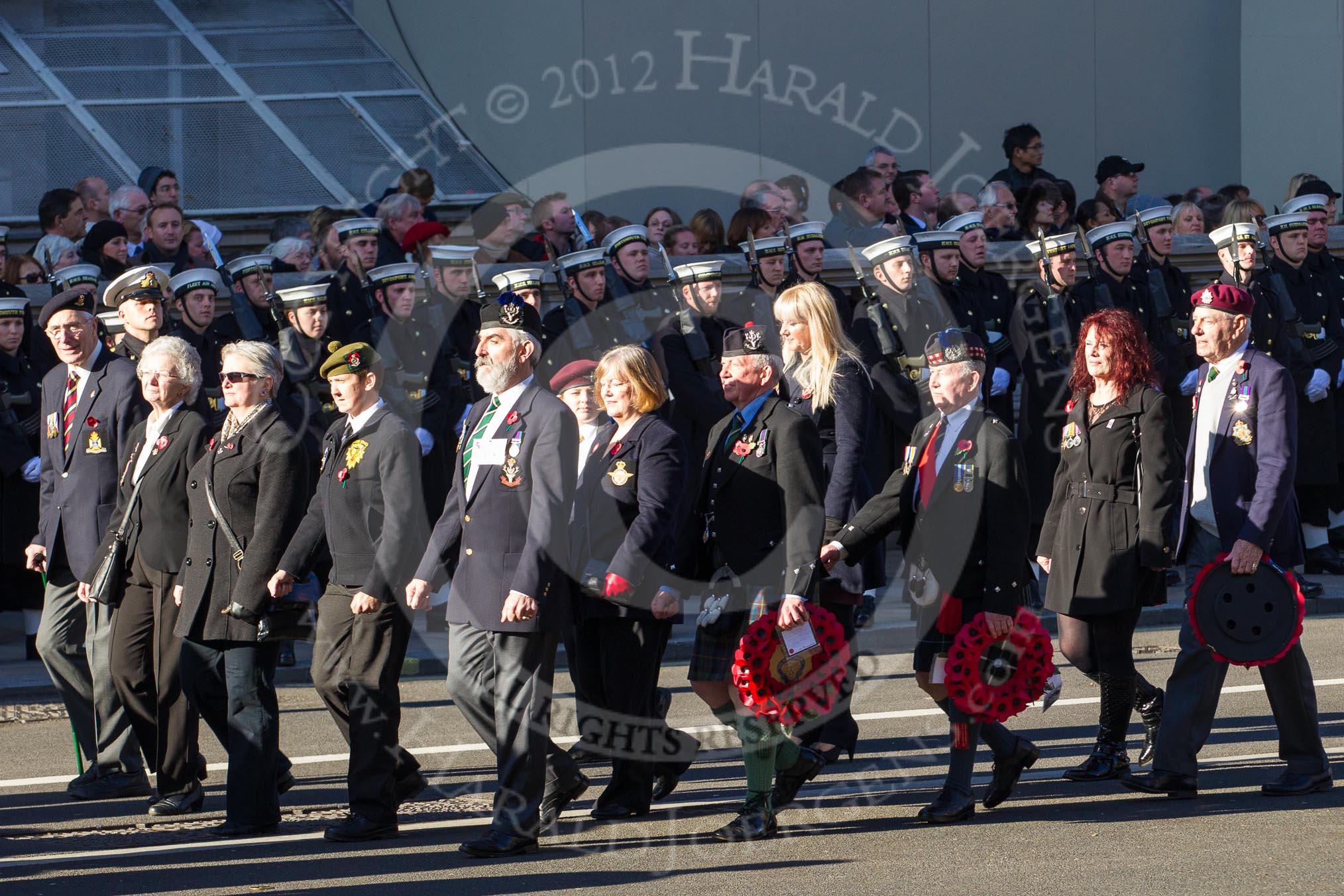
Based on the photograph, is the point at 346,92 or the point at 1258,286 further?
the point at 346,92

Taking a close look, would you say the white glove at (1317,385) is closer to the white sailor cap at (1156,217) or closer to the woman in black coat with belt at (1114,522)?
the white sailor cap at (1156,217)

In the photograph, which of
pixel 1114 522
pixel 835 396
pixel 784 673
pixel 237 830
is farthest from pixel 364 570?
pixel 1114 522

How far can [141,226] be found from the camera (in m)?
12.9

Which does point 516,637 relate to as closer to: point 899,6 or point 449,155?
point 449,155

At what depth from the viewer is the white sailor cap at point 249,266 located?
11.5 m

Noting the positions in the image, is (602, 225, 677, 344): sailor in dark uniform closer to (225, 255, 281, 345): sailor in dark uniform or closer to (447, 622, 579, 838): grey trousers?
(225, 255, 281, 345): sailor in dark uniform

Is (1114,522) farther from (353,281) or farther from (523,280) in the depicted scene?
(353,281)

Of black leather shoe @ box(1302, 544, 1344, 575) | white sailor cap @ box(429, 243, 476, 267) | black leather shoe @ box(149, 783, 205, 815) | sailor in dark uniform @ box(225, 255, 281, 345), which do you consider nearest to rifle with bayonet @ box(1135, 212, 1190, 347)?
black leather shoe @ box(1302, 544, 1344, 575)

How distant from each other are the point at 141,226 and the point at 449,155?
5.72 metres

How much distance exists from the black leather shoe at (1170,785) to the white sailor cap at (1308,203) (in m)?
6.92

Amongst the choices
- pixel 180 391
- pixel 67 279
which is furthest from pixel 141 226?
pixel 180 391

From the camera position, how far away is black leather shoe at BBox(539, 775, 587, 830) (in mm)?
7242

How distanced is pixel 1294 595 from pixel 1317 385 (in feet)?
20.4

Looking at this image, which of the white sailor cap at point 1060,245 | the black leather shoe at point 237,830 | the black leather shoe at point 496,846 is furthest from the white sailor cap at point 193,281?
the black leather shoe at point 496,846
